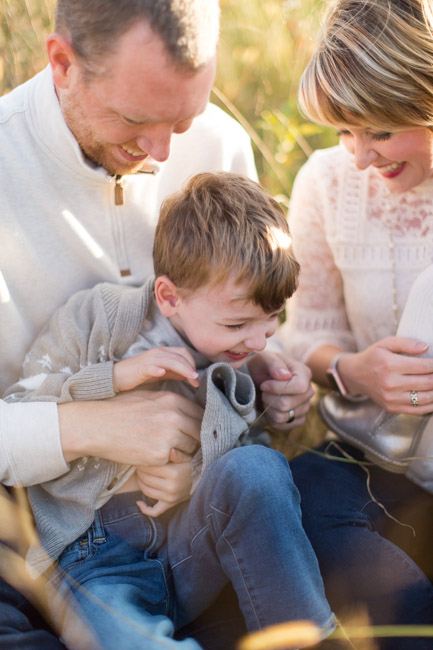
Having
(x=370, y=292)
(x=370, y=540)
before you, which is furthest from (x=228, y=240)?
(x=370, y=540)

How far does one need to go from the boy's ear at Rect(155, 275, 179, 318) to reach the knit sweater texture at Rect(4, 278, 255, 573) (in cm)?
5

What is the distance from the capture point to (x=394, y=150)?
181 centimetres

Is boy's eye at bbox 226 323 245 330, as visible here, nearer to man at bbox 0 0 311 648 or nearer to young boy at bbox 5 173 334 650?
young boy at bbox 5 173 334 650

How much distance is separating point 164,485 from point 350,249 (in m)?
0.98

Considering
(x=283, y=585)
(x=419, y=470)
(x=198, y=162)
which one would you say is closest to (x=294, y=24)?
(x=198, y=162)

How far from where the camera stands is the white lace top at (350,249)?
2.05 metres

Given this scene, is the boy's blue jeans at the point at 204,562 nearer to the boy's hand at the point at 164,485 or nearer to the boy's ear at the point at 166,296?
the boy's hand at the point at 164,485

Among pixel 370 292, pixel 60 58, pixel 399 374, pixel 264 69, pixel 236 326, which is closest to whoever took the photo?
pixel 60 58

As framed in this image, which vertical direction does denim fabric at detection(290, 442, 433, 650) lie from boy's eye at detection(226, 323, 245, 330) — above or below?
below

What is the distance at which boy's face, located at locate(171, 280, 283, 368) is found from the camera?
1607 mm

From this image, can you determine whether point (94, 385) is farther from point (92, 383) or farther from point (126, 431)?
point (126, 431)

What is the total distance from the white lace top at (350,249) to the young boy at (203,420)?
481 mm

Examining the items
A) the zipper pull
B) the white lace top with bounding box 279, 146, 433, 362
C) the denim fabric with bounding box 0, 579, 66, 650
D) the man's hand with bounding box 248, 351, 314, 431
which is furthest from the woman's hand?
the denim fabric with bounding box 0, 579, 66, 650

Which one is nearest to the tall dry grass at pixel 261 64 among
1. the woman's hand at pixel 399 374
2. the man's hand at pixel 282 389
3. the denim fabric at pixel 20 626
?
the man's hand at pixel 282 389
